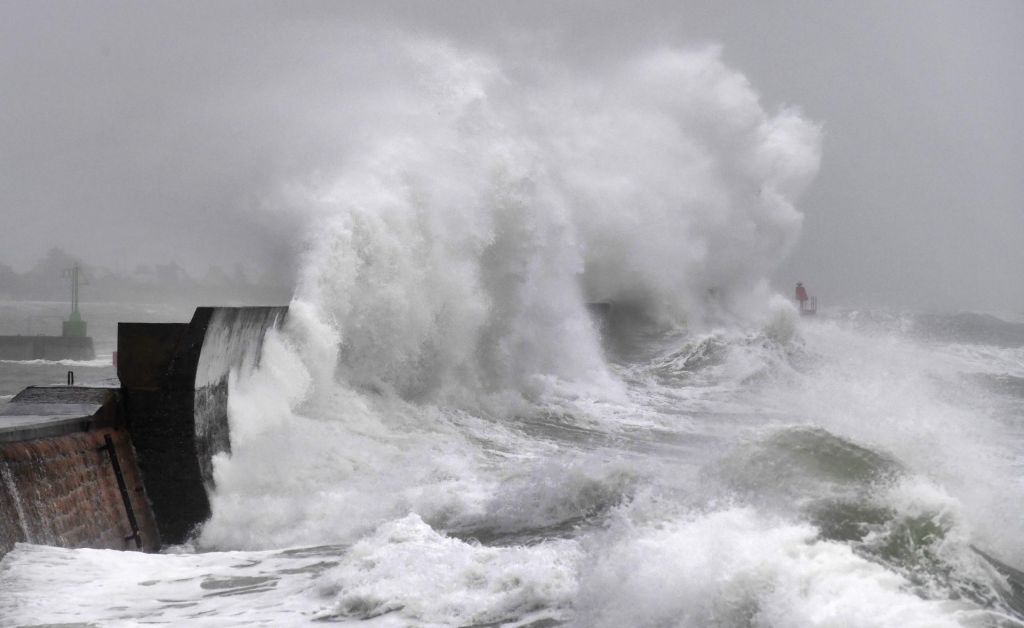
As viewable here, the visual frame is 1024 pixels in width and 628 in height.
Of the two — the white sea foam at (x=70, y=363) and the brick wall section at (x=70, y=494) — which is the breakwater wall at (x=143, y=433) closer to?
the brick wall section at (x=70, y=494)

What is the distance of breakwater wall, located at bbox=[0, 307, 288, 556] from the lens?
712 cm

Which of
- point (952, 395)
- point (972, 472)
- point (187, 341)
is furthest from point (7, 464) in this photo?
point (952, 395)

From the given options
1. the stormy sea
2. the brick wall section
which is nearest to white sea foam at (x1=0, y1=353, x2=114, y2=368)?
the stormy sea

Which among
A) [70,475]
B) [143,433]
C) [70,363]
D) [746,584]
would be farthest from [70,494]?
[70,363]

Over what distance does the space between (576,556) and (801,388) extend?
1028 cm

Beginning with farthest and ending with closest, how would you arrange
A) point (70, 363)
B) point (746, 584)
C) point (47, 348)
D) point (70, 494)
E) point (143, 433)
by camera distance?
1. point (47, 348)
2. point (70, 363)
3. point (143, 433)
4. point (70, 494)
5. point (746, 584)

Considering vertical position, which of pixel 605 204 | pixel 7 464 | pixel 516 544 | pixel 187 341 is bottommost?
pixel 516 544

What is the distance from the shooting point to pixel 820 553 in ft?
15.3

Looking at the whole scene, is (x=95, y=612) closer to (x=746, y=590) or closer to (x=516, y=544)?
(x=516, y=544)

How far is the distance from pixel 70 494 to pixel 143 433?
3.91 feet

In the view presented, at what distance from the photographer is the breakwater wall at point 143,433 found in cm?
712

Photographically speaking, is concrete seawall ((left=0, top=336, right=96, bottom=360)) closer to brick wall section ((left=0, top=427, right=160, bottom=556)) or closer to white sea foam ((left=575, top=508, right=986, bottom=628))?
brick wall section ((left=0, top=427, right=160, bottom=556))

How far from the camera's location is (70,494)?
6906 mm

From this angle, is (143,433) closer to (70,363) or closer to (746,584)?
(746,584)
